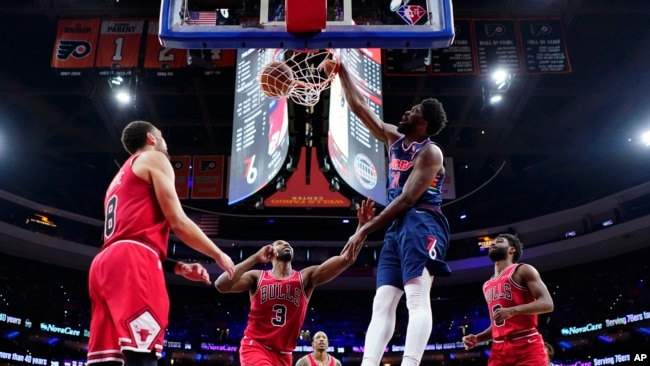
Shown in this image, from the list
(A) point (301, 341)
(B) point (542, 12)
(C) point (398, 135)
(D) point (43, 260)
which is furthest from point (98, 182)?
(C) point (398, 135)

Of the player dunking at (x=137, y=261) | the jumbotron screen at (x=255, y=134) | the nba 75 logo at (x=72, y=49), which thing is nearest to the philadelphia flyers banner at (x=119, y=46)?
the nba 75 logo at (x=72, y=49)

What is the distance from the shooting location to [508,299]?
527cm

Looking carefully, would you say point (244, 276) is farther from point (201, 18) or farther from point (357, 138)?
point (357, 138)

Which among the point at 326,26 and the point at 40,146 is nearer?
the point at 326,26

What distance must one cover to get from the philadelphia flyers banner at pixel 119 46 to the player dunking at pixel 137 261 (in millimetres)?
8508

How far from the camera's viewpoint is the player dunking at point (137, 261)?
107 inches

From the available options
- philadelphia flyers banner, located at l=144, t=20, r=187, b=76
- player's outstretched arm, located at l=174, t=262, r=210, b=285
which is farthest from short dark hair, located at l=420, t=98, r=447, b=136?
philadelphia flyers banner, located at l=144, t=20, r=187, b=76

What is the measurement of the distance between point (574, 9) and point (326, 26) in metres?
9.60

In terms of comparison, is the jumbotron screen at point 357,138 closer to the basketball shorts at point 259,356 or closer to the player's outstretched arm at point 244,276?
the player's outstretched arm at point 244,276

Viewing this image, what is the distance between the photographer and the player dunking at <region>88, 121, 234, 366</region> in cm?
272

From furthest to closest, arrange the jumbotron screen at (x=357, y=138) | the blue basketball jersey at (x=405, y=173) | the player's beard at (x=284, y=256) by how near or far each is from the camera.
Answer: the jumbotron screen at (x=357, y=138), the player's beard at (x=284, y=256), the blue basketball jersey at (x=405, y=173)

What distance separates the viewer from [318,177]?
11289mm

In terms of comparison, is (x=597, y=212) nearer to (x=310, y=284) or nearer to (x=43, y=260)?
(x=310, y=284)

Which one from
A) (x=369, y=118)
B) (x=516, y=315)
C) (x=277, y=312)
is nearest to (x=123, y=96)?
(x=277, y=312)
